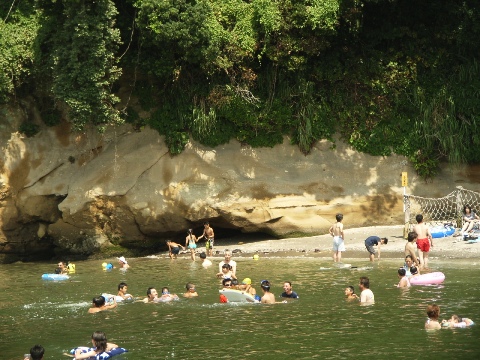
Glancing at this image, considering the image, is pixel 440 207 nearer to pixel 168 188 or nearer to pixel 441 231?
pixel 441 231

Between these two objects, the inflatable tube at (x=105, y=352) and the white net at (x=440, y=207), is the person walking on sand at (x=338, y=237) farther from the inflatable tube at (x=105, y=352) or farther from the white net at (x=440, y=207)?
the inflatable tube at (x=105, y=352)

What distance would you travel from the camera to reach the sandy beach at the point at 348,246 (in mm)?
28391

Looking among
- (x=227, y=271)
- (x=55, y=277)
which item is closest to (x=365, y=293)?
(x=227, y=271)

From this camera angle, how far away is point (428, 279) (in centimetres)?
2355

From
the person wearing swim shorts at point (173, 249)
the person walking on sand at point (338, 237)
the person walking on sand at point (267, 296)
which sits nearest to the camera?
the person walking on sand at point (267, 296)

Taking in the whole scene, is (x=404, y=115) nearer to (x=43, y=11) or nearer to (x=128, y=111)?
(x=128, y=111)

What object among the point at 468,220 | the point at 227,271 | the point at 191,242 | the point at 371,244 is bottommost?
the point at 227,271

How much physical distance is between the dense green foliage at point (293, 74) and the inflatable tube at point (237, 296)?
11419 millimetres

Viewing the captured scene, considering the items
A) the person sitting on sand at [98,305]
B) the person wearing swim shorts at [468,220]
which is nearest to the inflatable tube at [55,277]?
the person sitting on sand at [98,305]

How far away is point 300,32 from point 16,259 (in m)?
14.8

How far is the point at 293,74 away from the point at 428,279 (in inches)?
521

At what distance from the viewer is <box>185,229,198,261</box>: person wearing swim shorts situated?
1257 inches

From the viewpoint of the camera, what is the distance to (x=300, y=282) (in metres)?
25.1

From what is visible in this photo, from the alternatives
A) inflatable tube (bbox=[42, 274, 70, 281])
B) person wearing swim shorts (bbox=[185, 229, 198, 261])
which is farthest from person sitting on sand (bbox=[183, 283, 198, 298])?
person wearing swim shorts (bbox=[185, 229, 198, 261])
